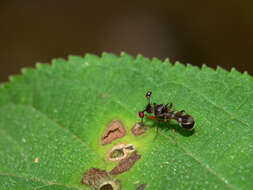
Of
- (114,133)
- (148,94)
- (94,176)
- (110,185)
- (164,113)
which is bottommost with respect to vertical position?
(110,185)

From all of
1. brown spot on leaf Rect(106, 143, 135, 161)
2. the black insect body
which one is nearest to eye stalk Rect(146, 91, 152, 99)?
the black insect body

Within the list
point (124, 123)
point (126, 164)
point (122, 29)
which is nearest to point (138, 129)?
point (124, 123)

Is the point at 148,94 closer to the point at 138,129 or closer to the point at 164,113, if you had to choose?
the point at 164,113

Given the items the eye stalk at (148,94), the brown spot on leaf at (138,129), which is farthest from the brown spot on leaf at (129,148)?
the eye stalk at (148,94)

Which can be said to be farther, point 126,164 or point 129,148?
point 129,148

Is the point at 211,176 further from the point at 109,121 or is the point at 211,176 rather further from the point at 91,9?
the point at 91,9

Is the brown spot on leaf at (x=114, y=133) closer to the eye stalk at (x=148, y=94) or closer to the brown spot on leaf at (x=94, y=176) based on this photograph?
the brown spot on leaf at (x=94, y=176)

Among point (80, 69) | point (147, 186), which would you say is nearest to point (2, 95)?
point (80, 69)
